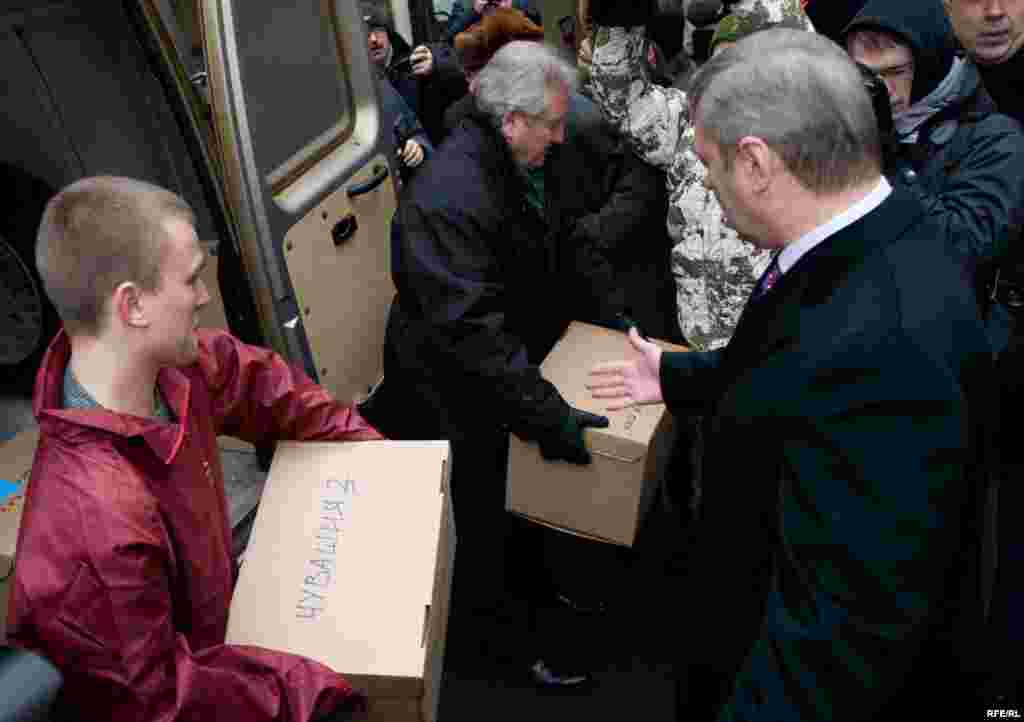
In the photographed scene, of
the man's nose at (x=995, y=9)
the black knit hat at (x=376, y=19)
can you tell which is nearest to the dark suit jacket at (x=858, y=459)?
the man's nose at (x=995, y=9)

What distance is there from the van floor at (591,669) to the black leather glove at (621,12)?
171cm

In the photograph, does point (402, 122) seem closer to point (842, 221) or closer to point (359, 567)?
point (359, 567)

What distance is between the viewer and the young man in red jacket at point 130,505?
1329 millimetres

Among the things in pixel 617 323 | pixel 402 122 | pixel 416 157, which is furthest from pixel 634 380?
pixel 402 122

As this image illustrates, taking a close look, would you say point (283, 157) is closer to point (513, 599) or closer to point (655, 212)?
point (655, 212)

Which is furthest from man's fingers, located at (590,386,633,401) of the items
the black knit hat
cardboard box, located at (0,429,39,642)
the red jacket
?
the black knit hat

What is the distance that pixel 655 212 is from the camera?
9.89 ft

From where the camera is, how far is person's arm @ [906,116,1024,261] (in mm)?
2002

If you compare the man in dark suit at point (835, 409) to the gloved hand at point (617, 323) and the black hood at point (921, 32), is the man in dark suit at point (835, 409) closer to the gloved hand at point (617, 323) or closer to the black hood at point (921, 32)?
the black hood at point (921, 32)

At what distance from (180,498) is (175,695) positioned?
0.32m

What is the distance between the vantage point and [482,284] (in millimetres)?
2146

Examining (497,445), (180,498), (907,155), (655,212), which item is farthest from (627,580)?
(180,498)

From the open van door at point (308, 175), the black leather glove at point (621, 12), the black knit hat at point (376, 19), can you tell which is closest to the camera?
the open van door at point (308, 175)

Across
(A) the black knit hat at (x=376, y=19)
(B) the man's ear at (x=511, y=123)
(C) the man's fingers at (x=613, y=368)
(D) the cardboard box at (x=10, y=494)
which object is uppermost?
(B) the man's ear at (x=511, y=123)
